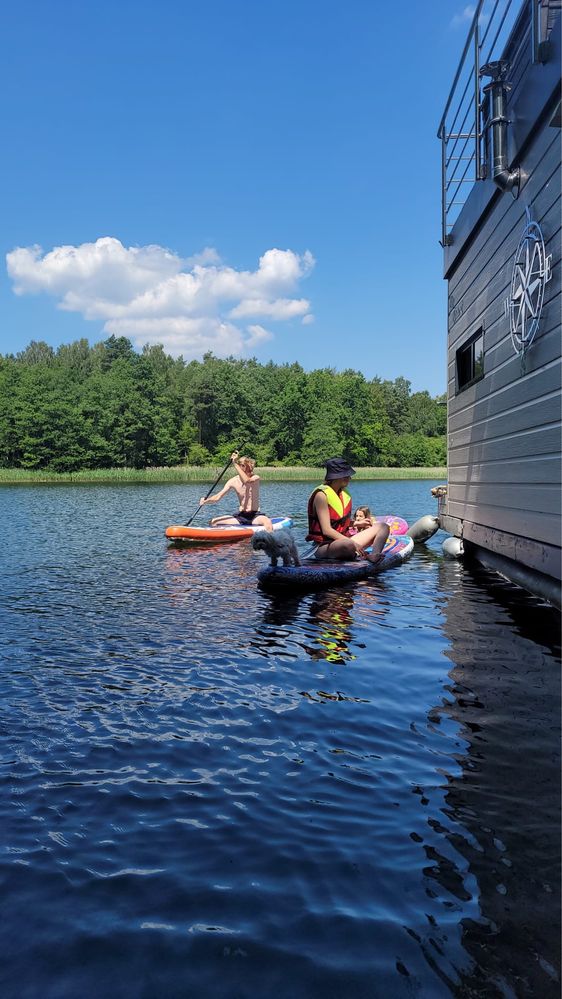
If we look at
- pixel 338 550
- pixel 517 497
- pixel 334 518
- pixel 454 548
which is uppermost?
pixel 517 497

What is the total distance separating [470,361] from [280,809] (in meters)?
8.06

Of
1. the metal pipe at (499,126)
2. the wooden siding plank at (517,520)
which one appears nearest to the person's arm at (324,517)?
A: the wooden siding plank at (517,520)

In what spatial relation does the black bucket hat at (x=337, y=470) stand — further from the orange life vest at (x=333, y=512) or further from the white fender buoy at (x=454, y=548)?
the white fender buoy at (x=454, y=548)

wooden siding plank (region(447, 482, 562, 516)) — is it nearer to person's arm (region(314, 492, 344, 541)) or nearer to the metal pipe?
person's arm (region(314, 492, 344, 541))

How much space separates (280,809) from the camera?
340cm

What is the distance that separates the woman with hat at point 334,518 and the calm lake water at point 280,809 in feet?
6.95

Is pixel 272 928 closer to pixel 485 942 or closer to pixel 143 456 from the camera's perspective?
pixel 485 942

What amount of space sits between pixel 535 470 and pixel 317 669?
103 inches

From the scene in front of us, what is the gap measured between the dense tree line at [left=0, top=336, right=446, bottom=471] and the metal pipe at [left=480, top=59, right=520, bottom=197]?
56.0 meters

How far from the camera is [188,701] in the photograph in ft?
16.3

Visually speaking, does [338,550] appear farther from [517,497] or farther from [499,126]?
[499,126]

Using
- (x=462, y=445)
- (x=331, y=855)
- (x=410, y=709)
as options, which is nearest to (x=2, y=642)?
(x=410, y=709)

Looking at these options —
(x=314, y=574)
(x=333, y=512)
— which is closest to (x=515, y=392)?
(x=333, y=512)

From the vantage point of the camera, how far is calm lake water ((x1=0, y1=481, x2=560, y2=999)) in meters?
2.36
